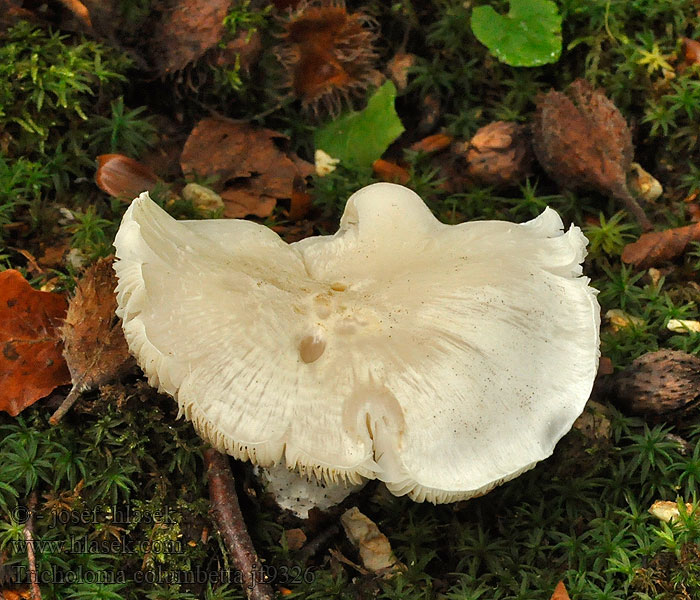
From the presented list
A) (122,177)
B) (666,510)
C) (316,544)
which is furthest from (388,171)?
(666,510)

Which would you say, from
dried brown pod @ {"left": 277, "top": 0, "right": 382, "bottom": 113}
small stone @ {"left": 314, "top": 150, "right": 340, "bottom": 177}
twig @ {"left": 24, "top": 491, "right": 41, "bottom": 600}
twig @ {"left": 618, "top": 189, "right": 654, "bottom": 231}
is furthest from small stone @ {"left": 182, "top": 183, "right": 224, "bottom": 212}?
twig @ {"left": 618, "top": 189, "right": 654, "bottom": 231}

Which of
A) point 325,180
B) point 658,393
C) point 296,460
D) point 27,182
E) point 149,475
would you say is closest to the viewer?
point 296,460

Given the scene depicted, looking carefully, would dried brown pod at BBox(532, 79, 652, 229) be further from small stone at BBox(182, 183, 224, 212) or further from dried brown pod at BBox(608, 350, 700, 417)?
small stone at BBox(182, 183, 224, 212)

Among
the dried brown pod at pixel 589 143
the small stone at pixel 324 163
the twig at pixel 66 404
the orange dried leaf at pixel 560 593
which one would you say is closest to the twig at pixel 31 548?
the twig at pixel 66 404

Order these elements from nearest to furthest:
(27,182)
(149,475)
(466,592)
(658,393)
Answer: (466,592)
(149,475)
(658,393)
(27,182)

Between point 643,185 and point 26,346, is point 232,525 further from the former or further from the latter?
point 643,185

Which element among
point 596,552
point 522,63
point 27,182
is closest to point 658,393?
point 596,552

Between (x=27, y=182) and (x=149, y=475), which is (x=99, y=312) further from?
(x=27, y=182)
